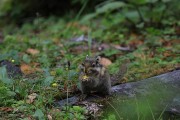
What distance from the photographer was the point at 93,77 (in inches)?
162

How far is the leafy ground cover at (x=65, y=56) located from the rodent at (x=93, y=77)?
0.22m

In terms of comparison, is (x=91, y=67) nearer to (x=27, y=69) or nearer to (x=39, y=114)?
(x=39, y=114)

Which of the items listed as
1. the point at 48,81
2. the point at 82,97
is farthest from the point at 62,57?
the point at 82,97

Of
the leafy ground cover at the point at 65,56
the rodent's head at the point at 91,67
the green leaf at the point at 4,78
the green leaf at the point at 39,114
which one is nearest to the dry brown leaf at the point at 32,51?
the leafy ground cover at the point at 65,56

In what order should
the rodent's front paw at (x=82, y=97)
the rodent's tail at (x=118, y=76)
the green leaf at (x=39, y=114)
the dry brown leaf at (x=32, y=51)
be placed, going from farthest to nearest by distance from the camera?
the dry brown leaf at (x=32, y=51)
the rodent's tail at (x=118, y=76)
the rodent's front paw at (x=82, y=97)
the green leaf at (x=39, y=114)

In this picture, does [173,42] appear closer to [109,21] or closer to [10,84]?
[109,21]

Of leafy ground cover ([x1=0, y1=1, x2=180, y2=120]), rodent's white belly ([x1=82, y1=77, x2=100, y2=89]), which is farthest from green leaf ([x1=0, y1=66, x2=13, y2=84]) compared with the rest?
rodent's white belly ([x1=82, y1=77, x2=100, y2=89])

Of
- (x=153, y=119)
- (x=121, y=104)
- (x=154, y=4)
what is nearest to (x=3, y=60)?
(x=121, y=104)

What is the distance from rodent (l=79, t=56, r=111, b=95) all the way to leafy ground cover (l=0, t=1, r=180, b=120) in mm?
224

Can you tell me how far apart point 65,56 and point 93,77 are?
2.15 m

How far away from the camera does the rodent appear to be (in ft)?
13.4

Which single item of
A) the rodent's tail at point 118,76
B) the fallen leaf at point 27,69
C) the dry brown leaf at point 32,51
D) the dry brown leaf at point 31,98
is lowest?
the dry brown leaf at point 31,98

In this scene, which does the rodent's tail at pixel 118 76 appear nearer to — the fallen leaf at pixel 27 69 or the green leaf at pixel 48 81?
the green leaf at pixel 48 81

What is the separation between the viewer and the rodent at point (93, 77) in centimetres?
410
